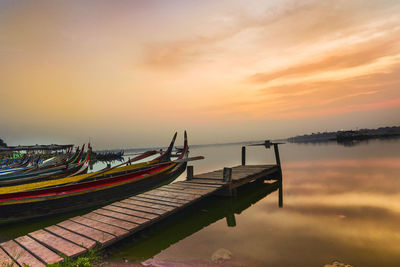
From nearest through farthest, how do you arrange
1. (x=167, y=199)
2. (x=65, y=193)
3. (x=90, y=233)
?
1. (x=90, y=233)
2. (x=167, y=199)
3. (x=65, y=193)

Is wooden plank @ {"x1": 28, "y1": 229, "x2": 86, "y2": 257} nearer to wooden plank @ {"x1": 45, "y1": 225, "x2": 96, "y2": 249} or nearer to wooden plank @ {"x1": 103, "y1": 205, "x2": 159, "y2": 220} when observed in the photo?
wooden plank @ {"x1": 45, "y1": 225, "x2": 96, "y2": 249}

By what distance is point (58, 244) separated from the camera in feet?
15.2

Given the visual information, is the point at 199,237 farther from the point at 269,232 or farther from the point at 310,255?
the point at 310,255

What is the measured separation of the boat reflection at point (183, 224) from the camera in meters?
5.54

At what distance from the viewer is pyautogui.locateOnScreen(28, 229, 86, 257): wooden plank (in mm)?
4277

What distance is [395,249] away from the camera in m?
5.33

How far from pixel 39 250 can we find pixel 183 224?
4.36 metres

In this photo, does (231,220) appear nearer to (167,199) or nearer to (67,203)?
(167,199)

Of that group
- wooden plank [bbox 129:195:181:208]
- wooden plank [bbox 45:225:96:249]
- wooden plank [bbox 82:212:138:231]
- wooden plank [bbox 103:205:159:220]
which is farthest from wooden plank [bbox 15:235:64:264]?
wooden plank [bbox 129:195:181:208]

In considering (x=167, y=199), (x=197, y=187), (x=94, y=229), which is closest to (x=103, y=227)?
(x=94, y=229)

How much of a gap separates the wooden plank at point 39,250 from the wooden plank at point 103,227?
1.15 m

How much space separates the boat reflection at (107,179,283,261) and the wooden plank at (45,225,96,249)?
763 millimetres

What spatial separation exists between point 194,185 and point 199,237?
3.39 m

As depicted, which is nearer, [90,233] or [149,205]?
[90,233]
